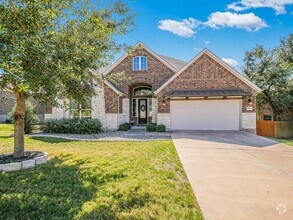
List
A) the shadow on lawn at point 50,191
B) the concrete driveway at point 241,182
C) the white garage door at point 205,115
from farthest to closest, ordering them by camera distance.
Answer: the white garage door at point 205,115 → the concrete driveway at point 241,182 → the shadow on lawn at point 50,191

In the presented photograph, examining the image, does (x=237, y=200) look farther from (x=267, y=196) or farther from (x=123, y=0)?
(x=123, y=0)

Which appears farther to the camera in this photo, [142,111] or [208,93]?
[142,111]

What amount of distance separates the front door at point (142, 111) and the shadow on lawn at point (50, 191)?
13.9m

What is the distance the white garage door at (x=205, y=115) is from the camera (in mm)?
15539

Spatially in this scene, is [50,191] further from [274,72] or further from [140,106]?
[274,72]

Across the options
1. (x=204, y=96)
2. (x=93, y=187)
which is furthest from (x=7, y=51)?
(x=204, y=96)

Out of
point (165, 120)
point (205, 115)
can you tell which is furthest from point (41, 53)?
point (205, 115)

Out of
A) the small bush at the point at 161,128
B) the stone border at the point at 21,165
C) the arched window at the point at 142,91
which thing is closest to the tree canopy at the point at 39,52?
the stone border at the point at 21,165

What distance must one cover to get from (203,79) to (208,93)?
1.44 m

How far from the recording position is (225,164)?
644 cm

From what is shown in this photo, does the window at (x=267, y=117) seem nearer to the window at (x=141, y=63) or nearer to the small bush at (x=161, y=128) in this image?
the small bush at (x=161, y=128)

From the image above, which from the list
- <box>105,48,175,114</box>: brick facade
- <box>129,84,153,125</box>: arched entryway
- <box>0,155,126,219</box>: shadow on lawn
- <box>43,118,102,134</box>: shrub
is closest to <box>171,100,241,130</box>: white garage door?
<box>105,48,175,114</box>: brick facade

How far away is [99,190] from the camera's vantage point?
432cm

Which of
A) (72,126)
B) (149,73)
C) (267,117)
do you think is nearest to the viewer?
(72,126)
